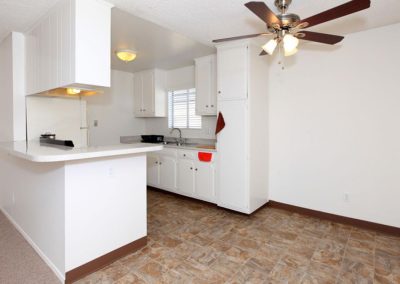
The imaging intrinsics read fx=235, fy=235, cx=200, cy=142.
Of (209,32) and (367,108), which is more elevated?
(209,32)

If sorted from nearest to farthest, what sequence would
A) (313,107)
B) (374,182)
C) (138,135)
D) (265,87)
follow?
(374,182)
(313,107)
(265,87)
(138,135)

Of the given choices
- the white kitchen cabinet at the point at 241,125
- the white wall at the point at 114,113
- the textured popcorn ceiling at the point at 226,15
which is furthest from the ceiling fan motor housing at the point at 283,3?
the white wall at the point at 114,113

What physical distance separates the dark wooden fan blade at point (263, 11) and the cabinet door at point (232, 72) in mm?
1361

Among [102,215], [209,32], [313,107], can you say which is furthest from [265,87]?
[102,215]

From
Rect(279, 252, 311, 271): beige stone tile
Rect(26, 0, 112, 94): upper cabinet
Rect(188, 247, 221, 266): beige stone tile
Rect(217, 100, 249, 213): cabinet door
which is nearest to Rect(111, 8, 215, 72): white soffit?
Rect(26, 0, 112, 94): upper cabinet

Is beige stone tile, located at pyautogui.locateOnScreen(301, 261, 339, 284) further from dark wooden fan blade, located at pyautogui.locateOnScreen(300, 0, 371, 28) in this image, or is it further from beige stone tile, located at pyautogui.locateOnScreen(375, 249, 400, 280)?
dark wooden fan blade, located at pyautogui.locateOnScreen(300, 0, 371, 28)

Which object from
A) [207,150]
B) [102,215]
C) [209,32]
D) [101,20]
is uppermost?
[209,32]

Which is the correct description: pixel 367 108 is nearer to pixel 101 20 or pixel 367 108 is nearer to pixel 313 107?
pixel 313 107

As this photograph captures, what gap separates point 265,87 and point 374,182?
1.91 m

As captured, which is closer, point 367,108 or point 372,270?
point 372,270

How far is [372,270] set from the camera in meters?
2.15

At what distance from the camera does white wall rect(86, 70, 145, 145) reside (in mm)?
4723

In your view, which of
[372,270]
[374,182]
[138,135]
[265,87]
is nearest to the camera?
[372,270]

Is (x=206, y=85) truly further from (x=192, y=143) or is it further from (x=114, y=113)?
(x=114, y=113)
